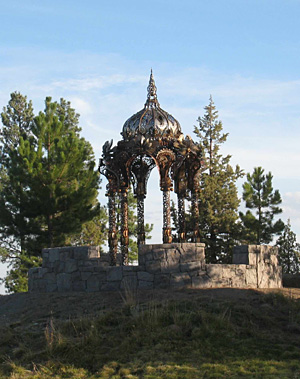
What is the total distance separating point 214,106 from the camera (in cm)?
3241

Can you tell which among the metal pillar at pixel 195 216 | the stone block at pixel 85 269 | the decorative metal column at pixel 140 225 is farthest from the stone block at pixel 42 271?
the metal pillar at pixel 195 216

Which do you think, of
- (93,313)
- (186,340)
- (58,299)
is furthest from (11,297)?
(186,340)

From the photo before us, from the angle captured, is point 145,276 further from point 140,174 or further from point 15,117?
point 15,117

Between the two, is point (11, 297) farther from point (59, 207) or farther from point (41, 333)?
point (59, 207)

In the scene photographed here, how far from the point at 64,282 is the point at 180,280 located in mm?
3743

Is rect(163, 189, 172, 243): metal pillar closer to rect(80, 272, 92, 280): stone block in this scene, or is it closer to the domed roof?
the domed roof

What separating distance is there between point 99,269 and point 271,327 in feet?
19.5

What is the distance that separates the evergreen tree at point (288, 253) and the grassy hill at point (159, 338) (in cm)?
1447

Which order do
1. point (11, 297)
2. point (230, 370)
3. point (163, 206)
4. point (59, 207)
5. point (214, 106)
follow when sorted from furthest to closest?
point (214, 106)
point (59, 207)
point (163, 206)
point (11, 297)
point (230, 370)

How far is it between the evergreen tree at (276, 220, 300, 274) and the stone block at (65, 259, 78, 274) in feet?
47.7

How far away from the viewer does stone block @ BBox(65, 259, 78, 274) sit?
17.0 metres

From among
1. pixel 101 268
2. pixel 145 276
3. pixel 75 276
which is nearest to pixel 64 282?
pixel 75 276

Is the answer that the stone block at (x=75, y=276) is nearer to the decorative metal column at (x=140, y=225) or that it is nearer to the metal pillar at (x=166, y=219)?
the metal pillar at (x=166, y=219)

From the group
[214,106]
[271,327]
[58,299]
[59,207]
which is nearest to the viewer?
[271,327]
